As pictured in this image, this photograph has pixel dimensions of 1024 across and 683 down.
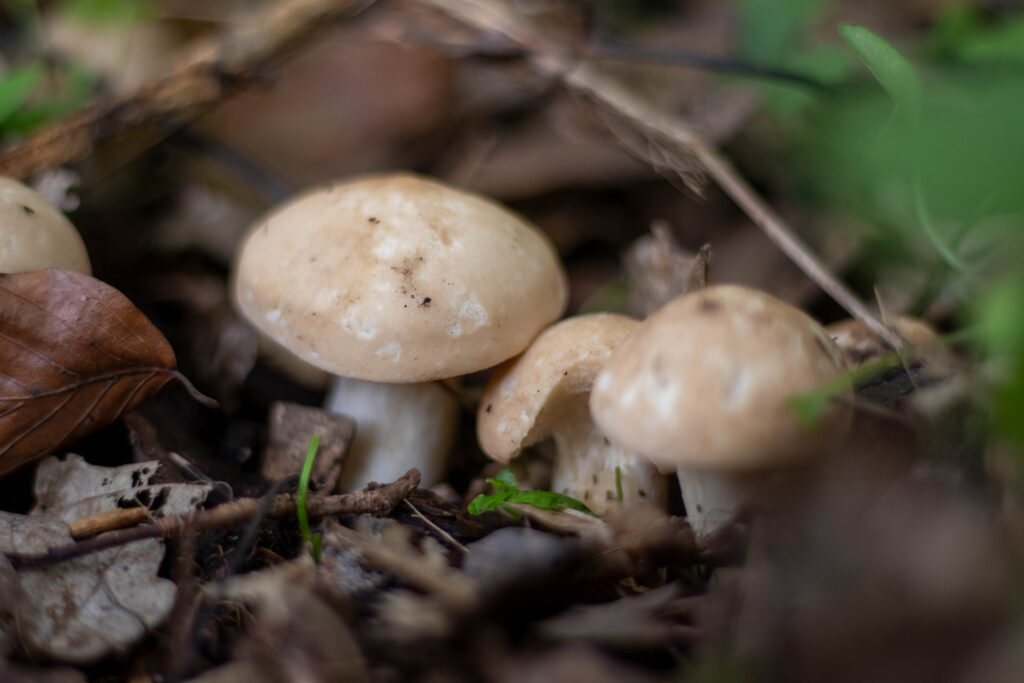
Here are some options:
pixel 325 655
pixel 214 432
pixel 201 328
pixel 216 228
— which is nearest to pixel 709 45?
pixel 216 228

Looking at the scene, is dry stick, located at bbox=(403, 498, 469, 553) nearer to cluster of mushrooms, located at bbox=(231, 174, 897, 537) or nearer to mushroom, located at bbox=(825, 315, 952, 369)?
cluster of mushrooms, located at bbox=(231, 174, 897, 537)

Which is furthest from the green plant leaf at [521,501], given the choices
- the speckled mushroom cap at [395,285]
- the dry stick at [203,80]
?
the dry stick at [203,80]

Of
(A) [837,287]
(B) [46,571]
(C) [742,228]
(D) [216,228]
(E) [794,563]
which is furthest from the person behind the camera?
A: (C) [742,228]

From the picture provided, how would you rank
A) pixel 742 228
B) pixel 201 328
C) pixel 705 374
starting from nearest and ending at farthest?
pixel 705 374, pixel 201 328, pixel 742 228

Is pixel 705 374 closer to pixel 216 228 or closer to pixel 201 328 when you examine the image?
pixel 201 328

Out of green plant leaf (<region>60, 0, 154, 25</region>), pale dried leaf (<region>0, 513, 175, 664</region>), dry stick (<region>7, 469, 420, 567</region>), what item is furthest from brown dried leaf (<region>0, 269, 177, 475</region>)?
green plant leaf (<region>60, 0, 154, 25</region>)
